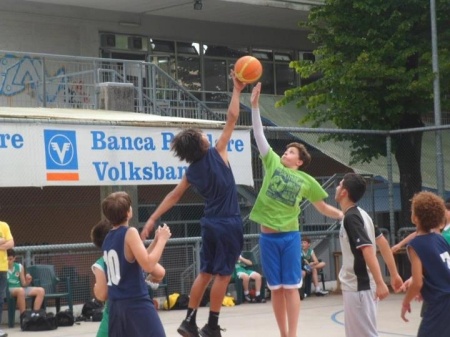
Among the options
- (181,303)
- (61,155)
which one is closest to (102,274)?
(61,155)

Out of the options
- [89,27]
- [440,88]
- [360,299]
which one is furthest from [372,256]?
[89,27]

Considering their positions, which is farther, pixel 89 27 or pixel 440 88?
pixel 89 27

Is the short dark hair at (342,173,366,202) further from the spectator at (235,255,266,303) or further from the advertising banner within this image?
the spectator at (235,255,266,303)

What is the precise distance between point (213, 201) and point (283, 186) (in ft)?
2.77

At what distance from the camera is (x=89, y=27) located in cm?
2867

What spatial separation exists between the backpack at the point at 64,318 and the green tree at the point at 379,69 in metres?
7.91

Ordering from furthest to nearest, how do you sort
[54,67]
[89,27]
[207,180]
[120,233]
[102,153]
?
[89,27] → [54,67] → [102,153] → [207,180] → [120,233]

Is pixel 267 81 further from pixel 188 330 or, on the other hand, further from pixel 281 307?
pixel 188 330

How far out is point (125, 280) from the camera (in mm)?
7895

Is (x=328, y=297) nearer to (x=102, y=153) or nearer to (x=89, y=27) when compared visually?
(x=102, y=153)

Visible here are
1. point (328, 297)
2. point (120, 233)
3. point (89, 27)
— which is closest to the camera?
point (120, 233)

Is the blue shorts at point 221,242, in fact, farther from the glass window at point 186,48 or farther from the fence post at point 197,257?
the glass window at point 186,48

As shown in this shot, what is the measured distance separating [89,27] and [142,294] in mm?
21490

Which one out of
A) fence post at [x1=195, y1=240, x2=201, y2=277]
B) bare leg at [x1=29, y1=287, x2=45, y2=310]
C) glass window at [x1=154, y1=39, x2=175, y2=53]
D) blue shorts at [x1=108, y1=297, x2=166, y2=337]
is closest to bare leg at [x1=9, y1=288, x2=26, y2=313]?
bare leg at [x1=29, y1=287, x2=45, y2=310]
